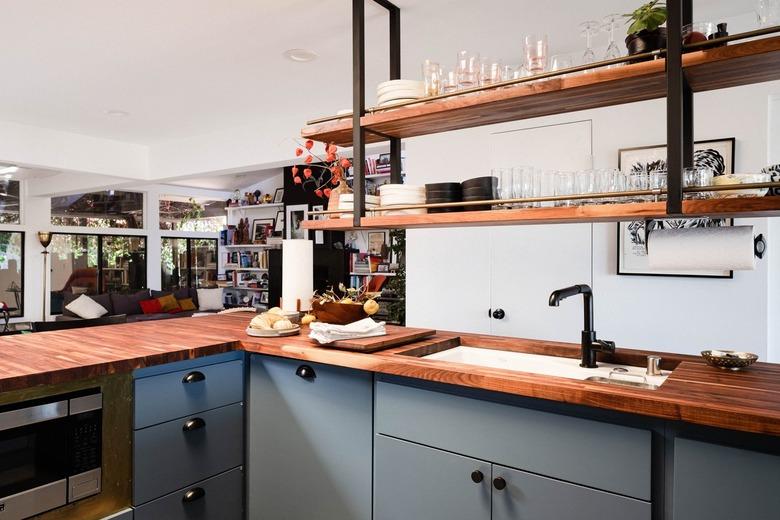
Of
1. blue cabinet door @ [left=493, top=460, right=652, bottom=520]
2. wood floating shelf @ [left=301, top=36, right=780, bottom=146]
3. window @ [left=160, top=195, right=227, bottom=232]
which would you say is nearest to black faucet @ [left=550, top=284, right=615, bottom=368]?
blue cabinet door @ [left=493, top=460, right=652, bottom=520]

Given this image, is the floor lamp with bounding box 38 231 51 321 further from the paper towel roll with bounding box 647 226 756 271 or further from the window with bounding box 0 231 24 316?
the paper towel roll with bounding box 647 226 756 271

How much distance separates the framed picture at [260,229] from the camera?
28.6ft

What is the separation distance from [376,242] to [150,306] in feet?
12.5

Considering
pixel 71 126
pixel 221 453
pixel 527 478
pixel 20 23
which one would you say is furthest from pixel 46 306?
pixel 527 478

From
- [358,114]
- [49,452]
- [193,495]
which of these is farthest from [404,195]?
[49,452]

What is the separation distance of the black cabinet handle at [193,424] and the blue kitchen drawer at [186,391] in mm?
29

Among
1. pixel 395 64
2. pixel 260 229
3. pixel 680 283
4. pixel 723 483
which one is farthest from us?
pixel 260 229

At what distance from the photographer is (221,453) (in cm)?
212

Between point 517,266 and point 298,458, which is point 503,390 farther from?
point 517,266

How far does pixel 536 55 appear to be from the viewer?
188 cm

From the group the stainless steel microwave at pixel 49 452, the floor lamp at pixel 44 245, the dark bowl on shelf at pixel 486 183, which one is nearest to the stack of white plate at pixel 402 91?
the dark bowl on shelf at pixel 486 183

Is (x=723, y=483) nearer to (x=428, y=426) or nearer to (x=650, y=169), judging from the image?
(x=428, y=426)

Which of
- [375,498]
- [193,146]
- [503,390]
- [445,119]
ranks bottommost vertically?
[375,498]

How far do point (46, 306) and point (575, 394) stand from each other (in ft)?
28.8
